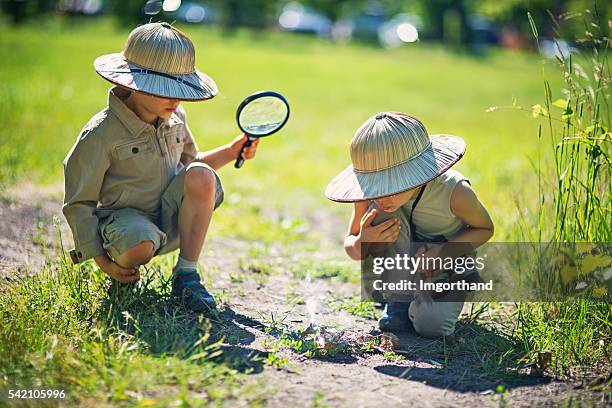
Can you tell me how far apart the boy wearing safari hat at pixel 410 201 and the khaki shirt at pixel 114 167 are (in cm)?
90

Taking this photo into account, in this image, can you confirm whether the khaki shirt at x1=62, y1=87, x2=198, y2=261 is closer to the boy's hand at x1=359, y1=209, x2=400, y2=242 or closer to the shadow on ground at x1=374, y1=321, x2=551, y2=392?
the boy's hand at x1=359, y1=209, x2=400, y2=242

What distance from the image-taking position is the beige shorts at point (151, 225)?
3.58 metres

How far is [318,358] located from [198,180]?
1.07m

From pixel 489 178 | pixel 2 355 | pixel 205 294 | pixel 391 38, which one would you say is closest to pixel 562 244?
pixel 205 294

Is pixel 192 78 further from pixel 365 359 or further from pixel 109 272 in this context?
pixel 365 359

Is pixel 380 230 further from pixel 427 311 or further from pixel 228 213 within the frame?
pixel 228 213

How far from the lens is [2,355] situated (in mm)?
2975

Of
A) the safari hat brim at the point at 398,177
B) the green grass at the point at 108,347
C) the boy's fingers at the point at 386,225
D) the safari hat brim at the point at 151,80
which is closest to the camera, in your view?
the green grass at the point at 108,347

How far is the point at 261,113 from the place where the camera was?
392cm

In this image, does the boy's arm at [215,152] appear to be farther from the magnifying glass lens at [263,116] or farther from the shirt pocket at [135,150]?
the shirt pocket at [135,150]

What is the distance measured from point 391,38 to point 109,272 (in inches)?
1417

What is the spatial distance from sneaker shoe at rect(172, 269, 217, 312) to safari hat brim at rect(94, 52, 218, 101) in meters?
0.89

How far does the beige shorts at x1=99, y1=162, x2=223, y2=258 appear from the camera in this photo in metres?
3.58

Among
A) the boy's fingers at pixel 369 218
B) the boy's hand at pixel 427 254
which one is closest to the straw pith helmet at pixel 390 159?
the boy's fingers at pixel 369 218
